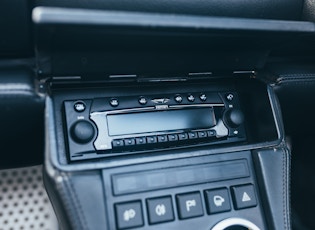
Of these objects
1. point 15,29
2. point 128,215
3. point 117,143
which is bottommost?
point 128,215

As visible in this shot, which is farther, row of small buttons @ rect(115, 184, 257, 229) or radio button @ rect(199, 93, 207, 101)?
radio button @ rect(199, 93, 207, 101)

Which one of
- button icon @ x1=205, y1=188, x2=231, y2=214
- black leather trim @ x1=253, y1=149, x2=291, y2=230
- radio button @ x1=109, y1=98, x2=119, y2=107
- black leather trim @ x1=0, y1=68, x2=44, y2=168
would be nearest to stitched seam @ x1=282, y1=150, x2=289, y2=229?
black leather trim @ x1=253, y1=149, x2=291, y2=230

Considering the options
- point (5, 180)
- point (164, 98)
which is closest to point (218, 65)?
point (164, 98)

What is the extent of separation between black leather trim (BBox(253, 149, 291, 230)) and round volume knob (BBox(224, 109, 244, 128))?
6cm

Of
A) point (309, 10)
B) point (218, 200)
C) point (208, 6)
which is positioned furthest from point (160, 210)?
point (309, 10)

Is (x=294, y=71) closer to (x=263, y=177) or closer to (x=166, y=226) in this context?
(x=263, y=177)

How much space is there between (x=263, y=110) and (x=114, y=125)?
0.93ft

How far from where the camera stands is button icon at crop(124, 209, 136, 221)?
660mm

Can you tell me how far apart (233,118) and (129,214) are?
260 mm

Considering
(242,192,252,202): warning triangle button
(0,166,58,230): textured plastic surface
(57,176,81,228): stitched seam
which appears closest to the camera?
(57,176,81,228): stitched seam

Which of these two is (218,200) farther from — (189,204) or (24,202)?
(24,202)

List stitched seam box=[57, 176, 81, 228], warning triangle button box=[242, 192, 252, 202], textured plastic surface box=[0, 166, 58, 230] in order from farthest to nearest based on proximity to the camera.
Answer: textured plastic surface box=[0, 166, 58, 230] → warning triangle button box=[242, 192, 252, 202] → stitched seam box=[57, 176, 81, 228]

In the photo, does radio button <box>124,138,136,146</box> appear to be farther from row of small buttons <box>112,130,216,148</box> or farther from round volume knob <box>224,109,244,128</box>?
round volume knob <box>224,109,244,128</box>

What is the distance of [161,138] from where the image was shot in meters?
0.73
